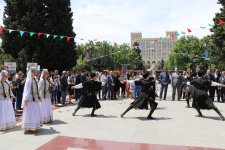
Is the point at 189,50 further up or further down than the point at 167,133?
further up

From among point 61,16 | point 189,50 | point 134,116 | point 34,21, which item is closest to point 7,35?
point 34,21

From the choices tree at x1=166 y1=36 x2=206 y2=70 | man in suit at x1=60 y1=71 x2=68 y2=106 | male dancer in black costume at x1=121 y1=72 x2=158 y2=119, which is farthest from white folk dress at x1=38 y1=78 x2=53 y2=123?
tree at x1=166 y1=36 x2=206 y2=70

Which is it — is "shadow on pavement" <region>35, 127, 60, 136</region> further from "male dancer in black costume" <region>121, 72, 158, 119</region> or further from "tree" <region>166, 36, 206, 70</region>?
"tree" <region>166, 36, 206, 70</region>

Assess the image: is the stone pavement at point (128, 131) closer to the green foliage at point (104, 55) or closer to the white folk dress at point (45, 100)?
the white folk dress at point (45, 100)

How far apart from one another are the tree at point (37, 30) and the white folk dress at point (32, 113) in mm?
26135

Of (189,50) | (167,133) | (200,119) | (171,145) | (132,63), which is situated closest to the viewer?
(171,145)

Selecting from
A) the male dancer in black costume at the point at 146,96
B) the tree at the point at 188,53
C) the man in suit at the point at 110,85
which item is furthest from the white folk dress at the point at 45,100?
the tree at the point at 188,53

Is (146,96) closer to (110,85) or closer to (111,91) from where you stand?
(110,85)

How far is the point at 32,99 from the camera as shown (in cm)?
1062

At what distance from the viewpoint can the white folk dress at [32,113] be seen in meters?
10.3

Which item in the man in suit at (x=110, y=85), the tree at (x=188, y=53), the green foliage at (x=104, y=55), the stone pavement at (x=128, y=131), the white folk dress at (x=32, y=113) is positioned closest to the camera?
the stone pavement at (x=128, y=131)

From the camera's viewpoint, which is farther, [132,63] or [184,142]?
[132,63]

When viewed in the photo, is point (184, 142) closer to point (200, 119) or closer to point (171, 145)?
point (171, 145)

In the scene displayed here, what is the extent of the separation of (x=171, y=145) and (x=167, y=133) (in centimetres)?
156
